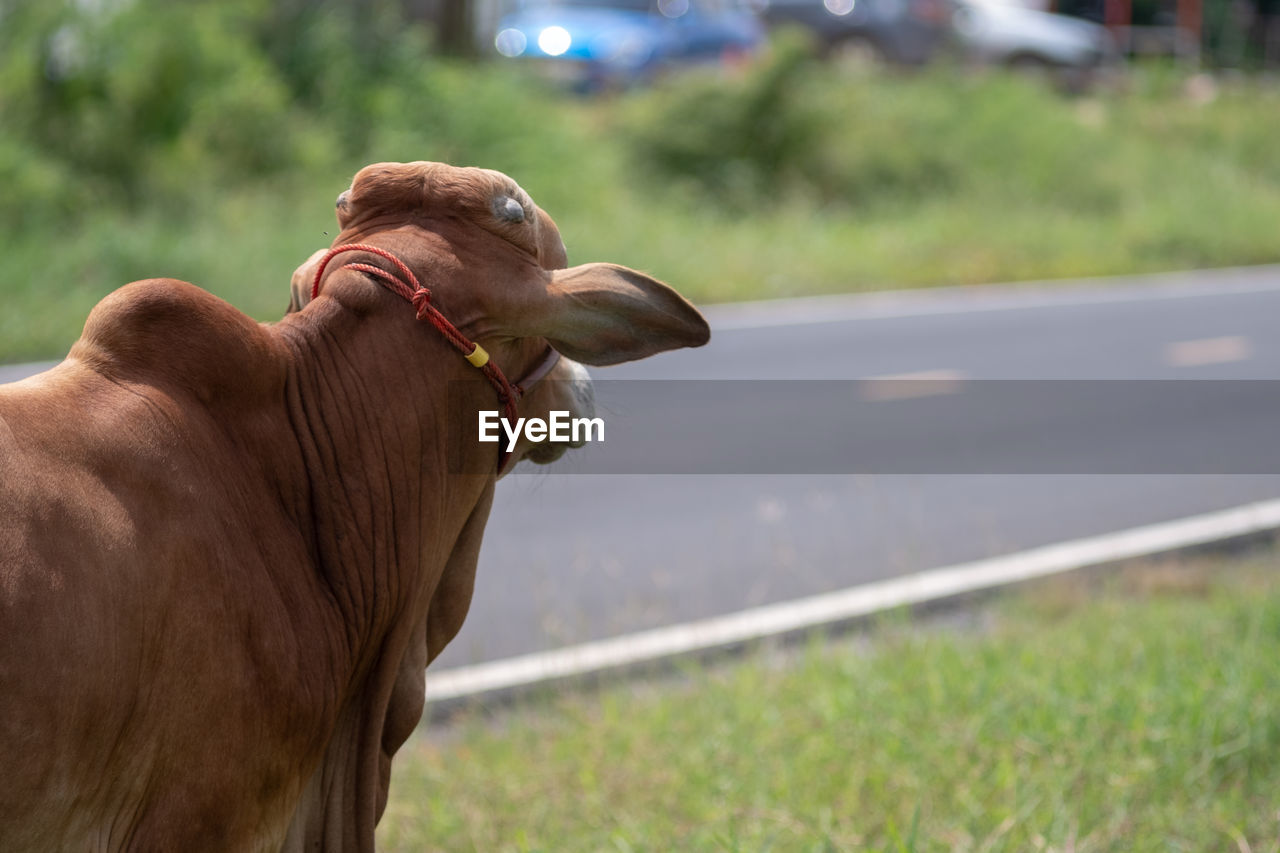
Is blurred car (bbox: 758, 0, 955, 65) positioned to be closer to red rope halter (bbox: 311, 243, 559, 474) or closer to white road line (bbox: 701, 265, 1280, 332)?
white road line (bbox: 701, 265, 1280, 332)

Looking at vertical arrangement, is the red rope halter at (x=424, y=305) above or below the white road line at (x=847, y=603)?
above

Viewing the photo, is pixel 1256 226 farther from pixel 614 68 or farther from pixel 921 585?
pixel 921 585

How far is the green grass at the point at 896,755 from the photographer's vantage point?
3.60 m

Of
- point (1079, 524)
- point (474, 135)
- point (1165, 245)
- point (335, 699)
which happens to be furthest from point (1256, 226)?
point (335, 699)

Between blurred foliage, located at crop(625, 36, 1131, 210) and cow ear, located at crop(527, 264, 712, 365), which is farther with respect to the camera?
blurred foliage, located at crop(625, 36, 1131, 210)

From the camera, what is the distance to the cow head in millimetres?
2096

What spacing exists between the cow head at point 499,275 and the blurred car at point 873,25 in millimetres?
24490

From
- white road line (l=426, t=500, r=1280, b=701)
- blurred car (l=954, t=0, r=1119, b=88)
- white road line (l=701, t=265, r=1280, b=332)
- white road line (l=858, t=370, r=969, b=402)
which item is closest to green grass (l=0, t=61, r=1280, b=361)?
white road line (l=701, t=265, r=1280, b=332)

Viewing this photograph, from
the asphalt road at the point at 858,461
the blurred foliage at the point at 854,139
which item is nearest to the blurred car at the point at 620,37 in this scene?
the blurred foliage at the point at 854,139

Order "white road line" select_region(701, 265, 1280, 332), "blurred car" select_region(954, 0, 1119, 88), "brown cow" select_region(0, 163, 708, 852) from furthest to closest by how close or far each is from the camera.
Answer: "blurred car" select_region(954, 0, 1119, 88)
"white road line" select_region(701, 265, 1280, 332)
"brown cow" select_region(0, 163, 708, 852)

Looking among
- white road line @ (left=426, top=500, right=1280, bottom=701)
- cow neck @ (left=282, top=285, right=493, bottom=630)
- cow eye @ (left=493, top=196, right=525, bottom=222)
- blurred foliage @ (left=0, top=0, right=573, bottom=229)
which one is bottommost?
white road line @ (left=426, top=500, right=1280, bottom=701)

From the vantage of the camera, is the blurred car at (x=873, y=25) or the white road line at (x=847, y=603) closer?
the white road line at (x=847, y=603)

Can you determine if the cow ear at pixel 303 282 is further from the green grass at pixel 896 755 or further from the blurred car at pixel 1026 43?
the blurred car at pixel 1026 43

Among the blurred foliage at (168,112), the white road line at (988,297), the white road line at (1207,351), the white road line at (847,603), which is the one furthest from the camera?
the blurred foliage at (168,112)
